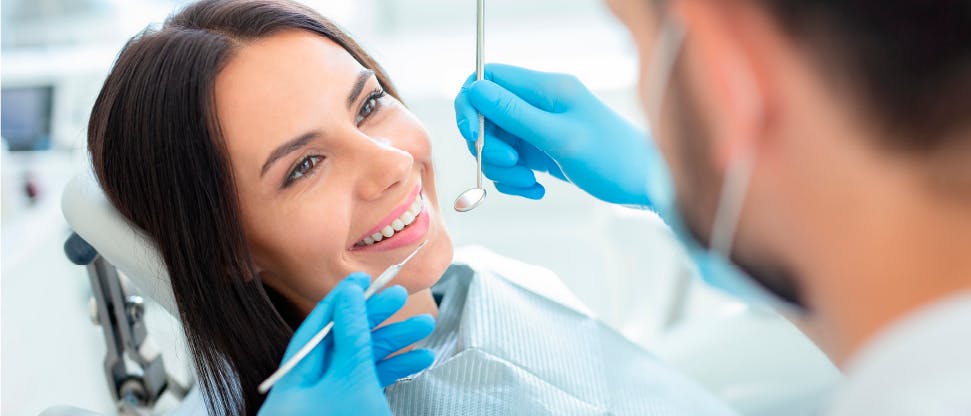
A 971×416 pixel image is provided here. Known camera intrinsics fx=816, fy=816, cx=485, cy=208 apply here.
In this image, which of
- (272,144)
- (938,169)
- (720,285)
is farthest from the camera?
(272,144)

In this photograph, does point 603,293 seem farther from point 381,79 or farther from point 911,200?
point 911,200

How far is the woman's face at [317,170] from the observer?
111cm

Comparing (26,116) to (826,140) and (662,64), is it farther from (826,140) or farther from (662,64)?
(826,140)

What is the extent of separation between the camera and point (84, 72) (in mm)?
2389

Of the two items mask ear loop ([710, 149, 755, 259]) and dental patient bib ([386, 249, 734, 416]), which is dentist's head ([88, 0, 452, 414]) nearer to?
dental patient bib ([386, 249, 734, 416])

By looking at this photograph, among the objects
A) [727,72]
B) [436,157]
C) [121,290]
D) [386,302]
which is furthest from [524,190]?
[436,157]

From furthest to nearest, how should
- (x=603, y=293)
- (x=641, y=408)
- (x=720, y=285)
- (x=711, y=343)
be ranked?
(x=603, y=293) → (x=711, y=343) → (x=641, y=408) → (x=720, y=285)

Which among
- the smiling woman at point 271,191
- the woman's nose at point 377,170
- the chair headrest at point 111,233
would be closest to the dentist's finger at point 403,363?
the smiling woman at point 271,191

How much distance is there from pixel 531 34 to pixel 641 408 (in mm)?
1823

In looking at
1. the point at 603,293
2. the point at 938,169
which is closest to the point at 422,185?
the point at 938,169

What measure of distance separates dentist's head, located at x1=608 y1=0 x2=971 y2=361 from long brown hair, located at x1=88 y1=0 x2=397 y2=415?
66 cm

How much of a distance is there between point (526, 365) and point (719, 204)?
681 mm

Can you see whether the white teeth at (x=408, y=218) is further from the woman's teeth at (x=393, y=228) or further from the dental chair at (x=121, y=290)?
the dental chair at (x=121, y=290)

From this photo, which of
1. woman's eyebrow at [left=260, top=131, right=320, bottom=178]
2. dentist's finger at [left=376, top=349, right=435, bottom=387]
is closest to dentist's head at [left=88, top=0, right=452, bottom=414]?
woman's eyebrow at [left=260, top=131, right=320, bottom=178]
